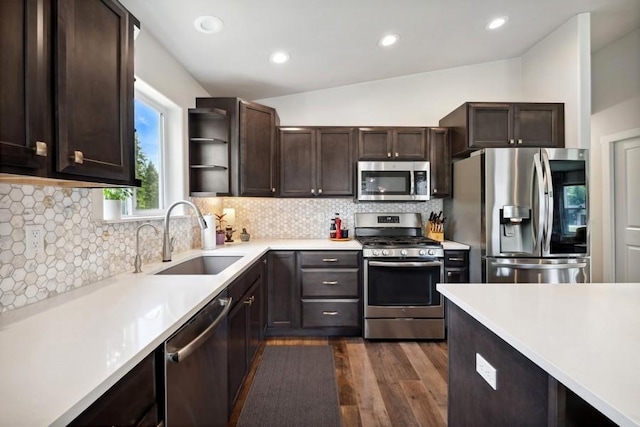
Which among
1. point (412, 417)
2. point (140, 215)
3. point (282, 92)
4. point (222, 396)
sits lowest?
point (412, 417)

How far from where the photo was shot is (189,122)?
2883mm

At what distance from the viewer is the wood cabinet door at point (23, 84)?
79 centimetres

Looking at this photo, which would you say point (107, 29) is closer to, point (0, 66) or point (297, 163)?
point (0, 66)

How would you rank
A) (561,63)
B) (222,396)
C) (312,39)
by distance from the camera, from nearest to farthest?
(222,396), (312,39), (561,63)

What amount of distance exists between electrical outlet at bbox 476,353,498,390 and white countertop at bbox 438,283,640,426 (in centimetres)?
17

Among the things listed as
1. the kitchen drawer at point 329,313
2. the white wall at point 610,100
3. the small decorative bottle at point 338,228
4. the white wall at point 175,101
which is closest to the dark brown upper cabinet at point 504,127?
the white wall at point 610,100

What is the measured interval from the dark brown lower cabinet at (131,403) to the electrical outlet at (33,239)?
78 cm

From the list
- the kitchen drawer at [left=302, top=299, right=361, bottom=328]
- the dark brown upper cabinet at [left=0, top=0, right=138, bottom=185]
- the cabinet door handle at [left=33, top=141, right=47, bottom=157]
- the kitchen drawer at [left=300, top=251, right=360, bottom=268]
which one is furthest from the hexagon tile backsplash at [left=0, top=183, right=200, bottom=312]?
the kitchen drawer at [left=302, top=299, right=361, bottom=328]

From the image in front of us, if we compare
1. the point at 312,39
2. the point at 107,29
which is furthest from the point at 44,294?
the point at 312,39

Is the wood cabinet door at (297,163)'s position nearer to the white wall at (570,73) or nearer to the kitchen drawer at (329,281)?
the kitchen drawer at (329,281)

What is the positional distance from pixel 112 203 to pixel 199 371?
1059 millimetres

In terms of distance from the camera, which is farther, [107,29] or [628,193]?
[628,193]

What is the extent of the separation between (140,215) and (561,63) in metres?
3.93

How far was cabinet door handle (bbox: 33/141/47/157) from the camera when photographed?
87 cm
